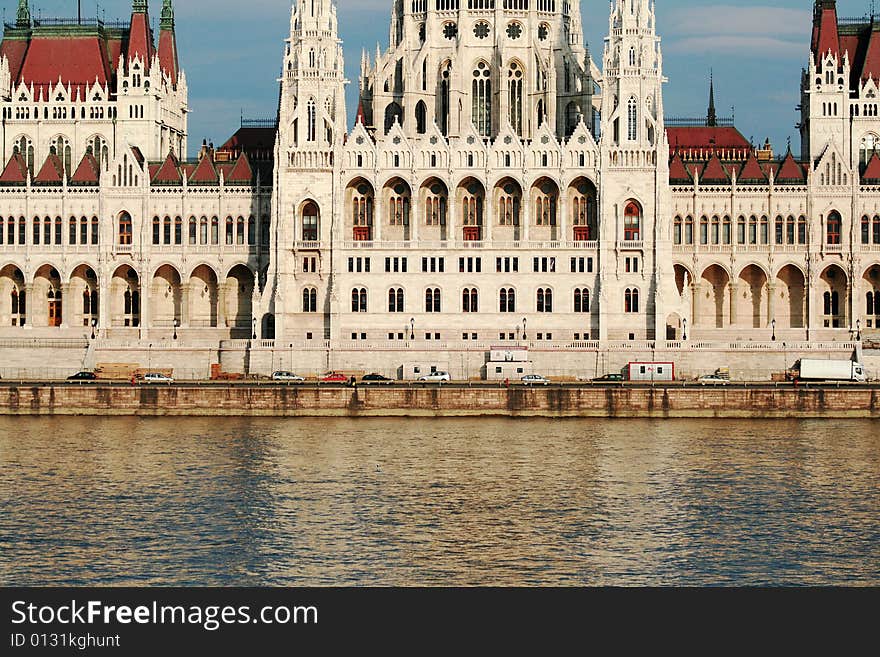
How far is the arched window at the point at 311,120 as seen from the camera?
416 ft

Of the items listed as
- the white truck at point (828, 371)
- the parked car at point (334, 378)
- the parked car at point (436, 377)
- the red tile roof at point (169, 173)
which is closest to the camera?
the parked car at point (334, 378)

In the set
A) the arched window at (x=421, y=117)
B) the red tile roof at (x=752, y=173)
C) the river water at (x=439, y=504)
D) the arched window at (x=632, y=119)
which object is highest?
the arched window at (x=421, y=117)

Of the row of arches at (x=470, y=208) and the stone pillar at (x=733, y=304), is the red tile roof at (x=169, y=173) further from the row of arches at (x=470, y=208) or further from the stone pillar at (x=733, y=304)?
the stone pillar at (x=733, y=304)

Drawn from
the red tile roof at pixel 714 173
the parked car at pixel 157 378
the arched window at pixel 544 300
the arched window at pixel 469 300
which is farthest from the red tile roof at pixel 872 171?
the parked car at pixel 157 378

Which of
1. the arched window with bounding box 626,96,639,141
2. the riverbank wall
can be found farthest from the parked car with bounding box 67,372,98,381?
the arched window with bounding box 626,96,639,141

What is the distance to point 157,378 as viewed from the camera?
11275cm

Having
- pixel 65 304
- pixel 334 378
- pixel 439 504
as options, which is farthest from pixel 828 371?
pixel 65 304

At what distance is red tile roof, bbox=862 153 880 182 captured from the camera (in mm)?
133250

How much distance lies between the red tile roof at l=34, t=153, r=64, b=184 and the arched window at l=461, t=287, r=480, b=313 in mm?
34053

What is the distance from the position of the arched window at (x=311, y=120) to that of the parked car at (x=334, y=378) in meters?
20.2

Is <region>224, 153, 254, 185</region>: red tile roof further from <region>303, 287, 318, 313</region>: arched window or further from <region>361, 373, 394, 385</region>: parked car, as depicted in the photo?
<region>361, 373, 394, 385</region>: parked car

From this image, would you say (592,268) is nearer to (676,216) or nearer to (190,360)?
(676,216)

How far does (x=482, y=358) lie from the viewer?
389 ft
